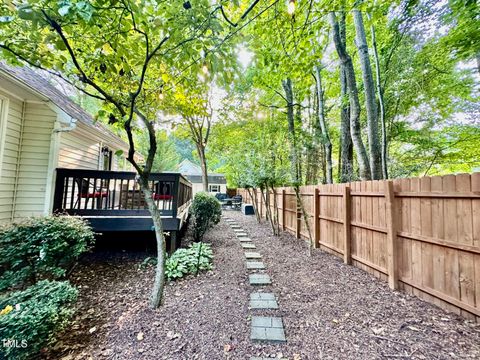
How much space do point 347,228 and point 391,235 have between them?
3.60 feet

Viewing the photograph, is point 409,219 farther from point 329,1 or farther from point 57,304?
point 57,304

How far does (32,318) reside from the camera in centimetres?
186

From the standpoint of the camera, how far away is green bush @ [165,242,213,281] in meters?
3.78

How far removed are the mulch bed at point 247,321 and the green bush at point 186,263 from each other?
222mm

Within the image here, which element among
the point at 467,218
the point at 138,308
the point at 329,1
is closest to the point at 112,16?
the point at 329,1

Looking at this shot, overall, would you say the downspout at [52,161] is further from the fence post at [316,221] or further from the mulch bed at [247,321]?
the fence post at [316,221]

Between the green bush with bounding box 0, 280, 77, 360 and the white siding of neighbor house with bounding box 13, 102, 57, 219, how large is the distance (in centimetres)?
264

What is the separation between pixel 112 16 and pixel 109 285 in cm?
381

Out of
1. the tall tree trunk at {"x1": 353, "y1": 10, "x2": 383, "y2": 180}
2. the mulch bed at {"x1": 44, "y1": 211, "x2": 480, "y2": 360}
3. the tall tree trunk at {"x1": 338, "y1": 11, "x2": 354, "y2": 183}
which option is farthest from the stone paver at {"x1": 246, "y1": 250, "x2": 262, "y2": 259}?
the tall tree trunk at {"x1": 338, "y1": 11, "x2": 354, "y2": 183}

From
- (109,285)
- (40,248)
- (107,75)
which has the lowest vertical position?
(109,285)

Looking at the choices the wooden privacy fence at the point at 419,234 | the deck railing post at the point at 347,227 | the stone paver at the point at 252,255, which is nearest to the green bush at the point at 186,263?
the stone paver at the point at 252,255

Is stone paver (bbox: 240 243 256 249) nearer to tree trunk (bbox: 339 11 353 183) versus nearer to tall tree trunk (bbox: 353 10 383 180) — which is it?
tall tree trunk (bbox: 353 10 383 180)

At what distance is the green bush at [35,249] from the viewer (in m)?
2.63

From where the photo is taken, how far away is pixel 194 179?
99.3ft
